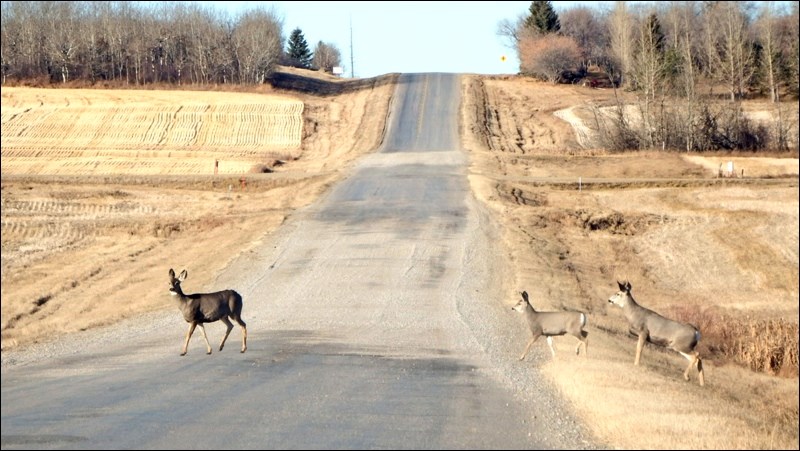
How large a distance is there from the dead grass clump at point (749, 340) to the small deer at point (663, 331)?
607 cm

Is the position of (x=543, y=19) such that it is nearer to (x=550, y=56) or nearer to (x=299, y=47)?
(x=550, y=56)

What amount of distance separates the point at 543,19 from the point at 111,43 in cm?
9196

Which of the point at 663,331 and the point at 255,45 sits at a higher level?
the point at 255,45

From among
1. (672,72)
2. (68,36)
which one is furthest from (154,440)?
(672,72)

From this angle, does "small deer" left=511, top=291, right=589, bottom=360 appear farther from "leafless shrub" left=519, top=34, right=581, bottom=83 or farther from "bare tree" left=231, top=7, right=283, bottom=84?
"leafless shrub" left=519, top=34, right=581, bottom=83

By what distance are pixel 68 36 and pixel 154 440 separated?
16.1 metres

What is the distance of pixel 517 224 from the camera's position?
1661 inches

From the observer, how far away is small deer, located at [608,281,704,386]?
15.8 metres

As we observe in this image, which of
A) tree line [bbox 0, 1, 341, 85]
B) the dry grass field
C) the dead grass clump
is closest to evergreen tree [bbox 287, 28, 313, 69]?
the dry grass field

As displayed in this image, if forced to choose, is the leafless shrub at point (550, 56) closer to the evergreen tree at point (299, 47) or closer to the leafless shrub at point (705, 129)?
the evergreen tree at point (299, 47)

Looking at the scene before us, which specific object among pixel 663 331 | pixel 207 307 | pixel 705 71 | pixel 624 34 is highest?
pixel 624 34

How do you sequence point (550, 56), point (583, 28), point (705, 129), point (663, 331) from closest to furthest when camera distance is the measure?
point (663, 331) → point (705, 129) → point (583, 28) → point (550, 56)

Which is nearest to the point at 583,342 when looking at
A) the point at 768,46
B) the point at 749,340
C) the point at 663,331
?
the point at 663,331

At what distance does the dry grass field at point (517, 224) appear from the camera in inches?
602
